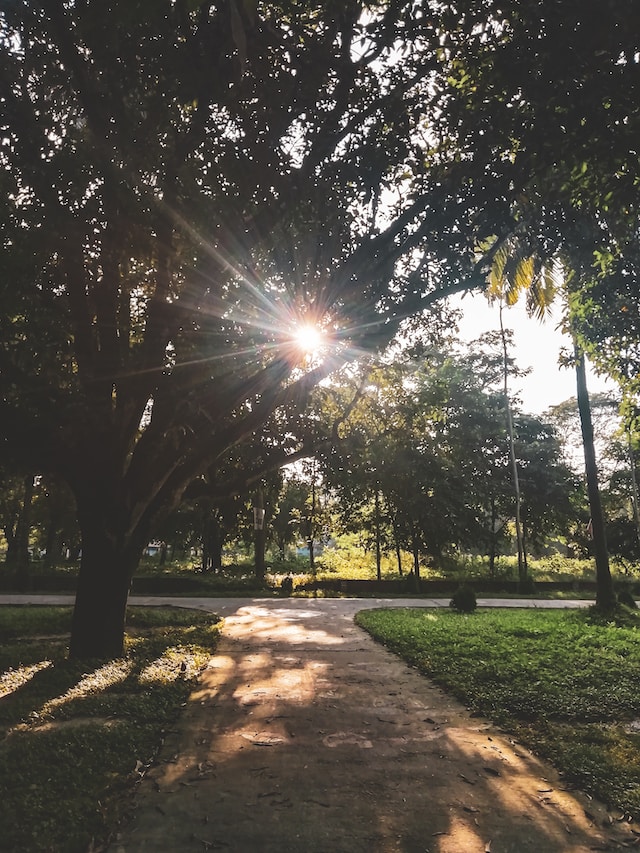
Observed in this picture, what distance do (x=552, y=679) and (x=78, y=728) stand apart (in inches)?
226

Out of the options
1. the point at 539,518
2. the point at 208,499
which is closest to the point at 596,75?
the point at 208,499

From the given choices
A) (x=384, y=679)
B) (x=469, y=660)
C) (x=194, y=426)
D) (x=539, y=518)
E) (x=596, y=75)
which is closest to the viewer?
(x=596, y=75)

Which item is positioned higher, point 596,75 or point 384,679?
point 596,75

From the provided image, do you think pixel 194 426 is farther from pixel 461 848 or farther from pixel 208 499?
pixel 461 848

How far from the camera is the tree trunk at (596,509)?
1560cm

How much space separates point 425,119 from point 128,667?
872 cm

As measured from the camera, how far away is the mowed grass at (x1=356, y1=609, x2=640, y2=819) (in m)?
4.47

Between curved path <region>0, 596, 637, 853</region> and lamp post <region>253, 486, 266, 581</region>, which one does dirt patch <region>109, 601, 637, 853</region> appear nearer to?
curved path <region>0, 596, 637, 853</region>

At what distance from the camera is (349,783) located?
399cm

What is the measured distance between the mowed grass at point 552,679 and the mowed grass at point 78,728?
3.31m

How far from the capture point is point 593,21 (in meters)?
4.80

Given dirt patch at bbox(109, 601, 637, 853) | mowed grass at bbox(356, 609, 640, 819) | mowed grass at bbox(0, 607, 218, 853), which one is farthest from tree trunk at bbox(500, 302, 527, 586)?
dirt patch at bbox(109, 601, 637, 853)

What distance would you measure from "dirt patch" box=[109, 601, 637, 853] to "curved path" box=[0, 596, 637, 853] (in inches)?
0.5

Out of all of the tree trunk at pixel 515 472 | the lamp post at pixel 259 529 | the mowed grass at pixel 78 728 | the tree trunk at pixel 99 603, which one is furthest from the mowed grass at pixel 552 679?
the tree trunk at pixel 515 472
